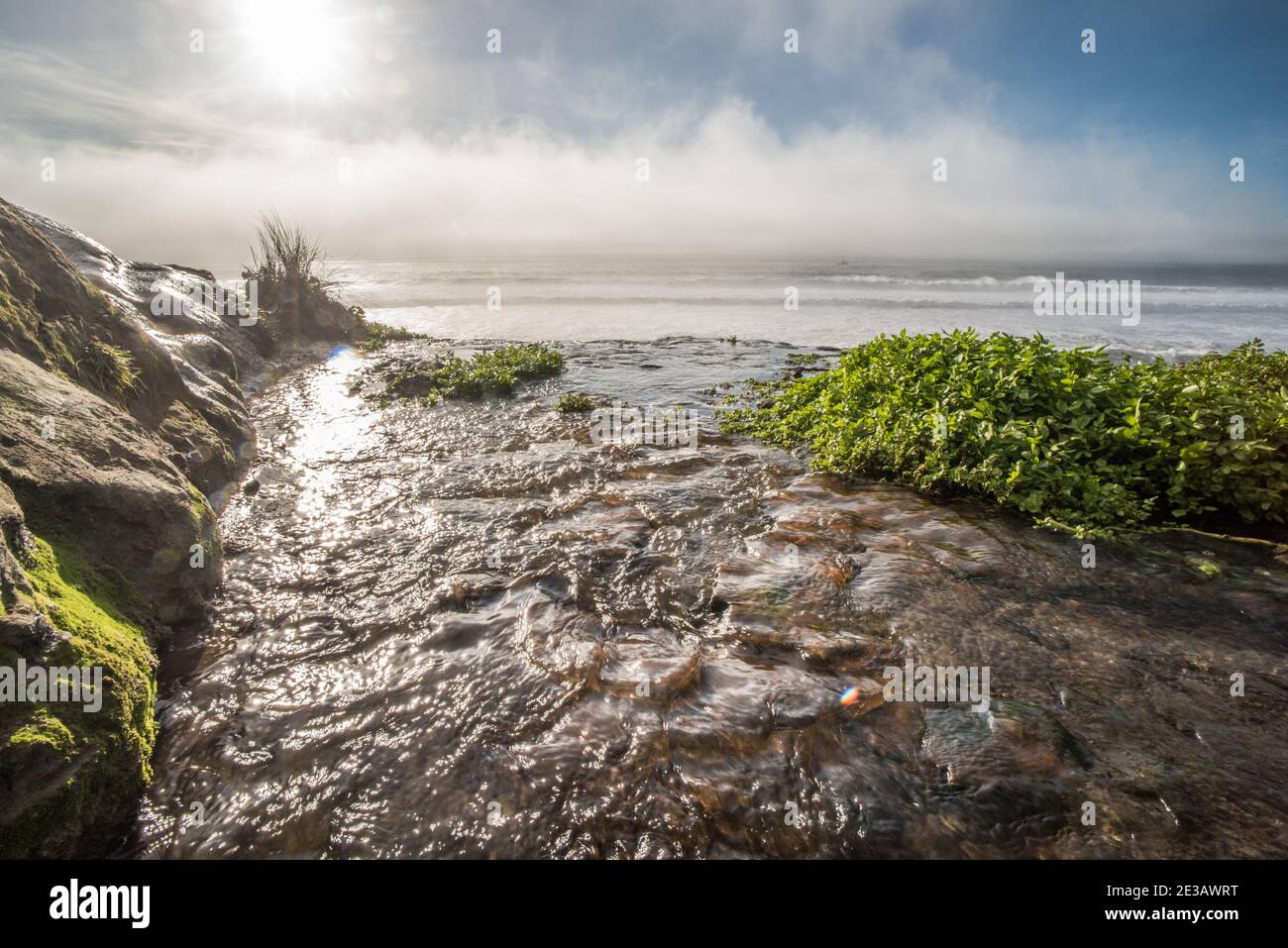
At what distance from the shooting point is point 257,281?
58.6 feet

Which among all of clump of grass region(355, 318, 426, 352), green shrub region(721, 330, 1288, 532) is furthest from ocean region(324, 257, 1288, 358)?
green shrub region(721, 330, 1288, 532)

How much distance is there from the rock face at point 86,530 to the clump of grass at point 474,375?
162 inches

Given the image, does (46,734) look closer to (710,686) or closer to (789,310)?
(710,686)

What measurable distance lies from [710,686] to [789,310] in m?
26.8

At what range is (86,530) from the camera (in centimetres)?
396

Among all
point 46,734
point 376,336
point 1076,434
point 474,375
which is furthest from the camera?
point 376,336

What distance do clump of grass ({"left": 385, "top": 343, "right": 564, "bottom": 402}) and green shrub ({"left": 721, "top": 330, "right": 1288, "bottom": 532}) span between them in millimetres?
7622

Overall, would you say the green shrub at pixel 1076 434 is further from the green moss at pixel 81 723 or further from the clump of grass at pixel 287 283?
the clump of grass at pixel 287 283

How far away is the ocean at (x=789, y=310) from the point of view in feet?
70.2

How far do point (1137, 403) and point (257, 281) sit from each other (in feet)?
71.9

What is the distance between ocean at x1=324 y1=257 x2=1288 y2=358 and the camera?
21.4 metres

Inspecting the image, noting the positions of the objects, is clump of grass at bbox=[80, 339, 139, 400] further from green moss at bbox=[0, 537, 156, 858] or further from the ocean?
the ocean

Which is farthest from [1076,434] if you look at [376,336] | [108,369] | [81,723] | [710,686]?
[376,336]
